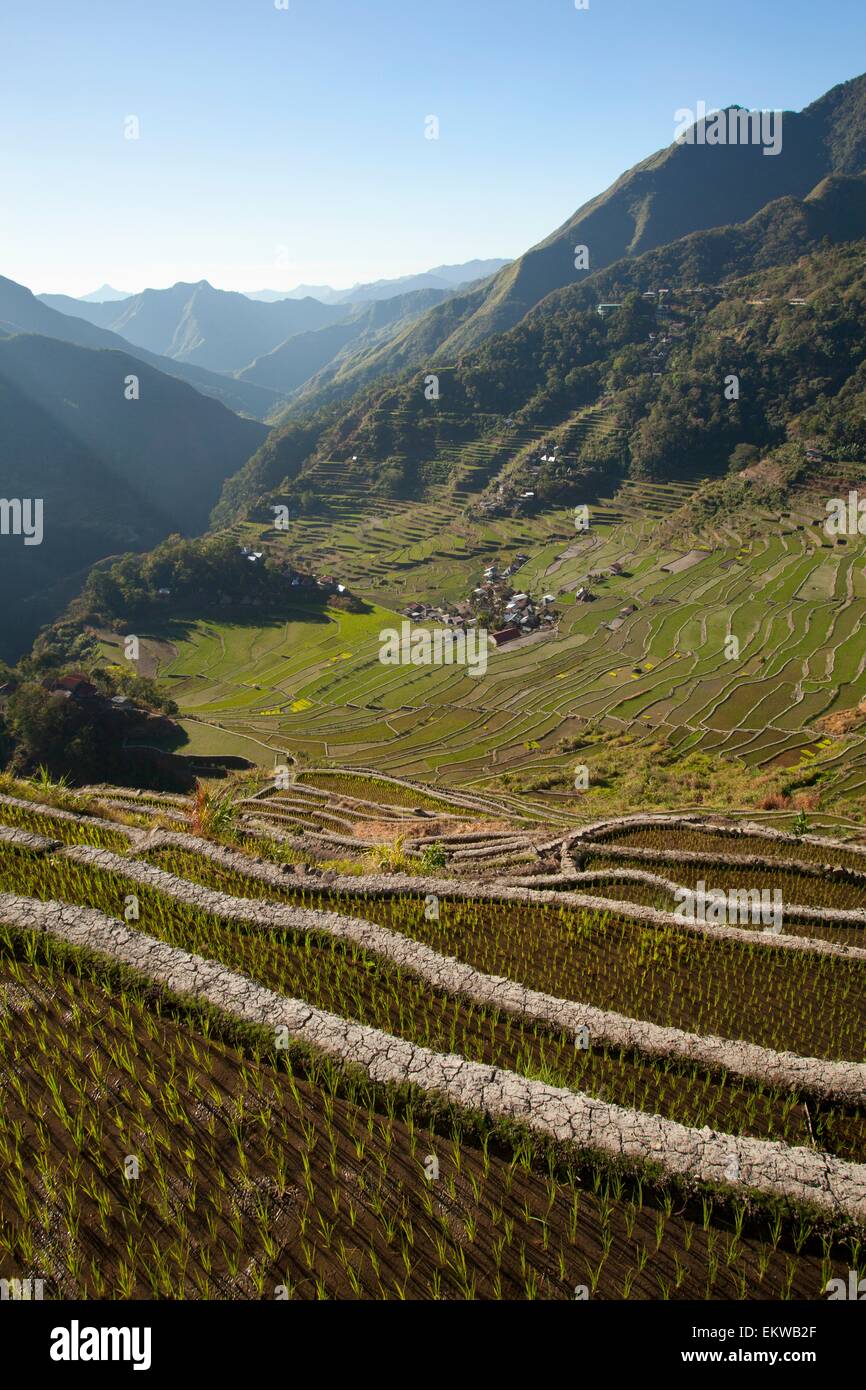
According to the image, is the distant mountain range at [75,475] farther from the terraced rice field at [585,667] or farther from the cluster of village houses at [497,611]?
the cluster of village houses at [497,611]

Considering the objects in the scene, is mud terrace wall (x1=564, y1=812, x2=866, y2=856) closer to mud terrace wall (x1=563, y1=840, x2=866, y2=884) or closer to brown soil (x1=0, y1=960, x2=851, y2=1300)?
mud terrace wall (x1=563, y1=840, x2=866, y2=884)

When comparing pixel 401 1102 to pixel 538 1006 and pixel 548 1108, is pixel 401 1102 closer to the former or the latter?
pixel 548 1108

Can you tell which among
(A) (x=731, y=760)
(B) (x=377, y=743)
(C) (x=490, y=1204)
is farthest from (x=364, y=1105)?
(B) (x=377, y=743)

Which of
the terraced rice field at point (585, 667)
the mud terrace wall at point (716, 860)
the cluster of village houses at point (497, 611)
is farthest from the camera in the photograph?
the cluster of village houses at point (497, 611)

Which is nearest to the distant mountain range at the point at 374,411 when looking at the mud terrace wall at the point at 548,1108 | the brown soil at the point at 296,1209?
the mud terrace wall at the point at 548,1108

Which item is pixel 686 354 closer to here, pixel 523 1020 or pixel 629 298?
pixel 629 298

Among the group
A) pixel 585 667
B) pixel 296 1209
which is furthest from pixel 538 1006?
pixel 585 667
